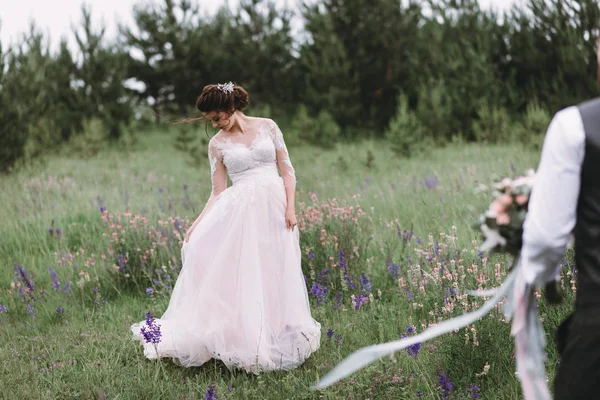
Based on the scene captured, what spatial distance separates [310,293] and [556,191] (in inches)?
154

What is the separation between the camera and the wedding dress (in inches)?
163

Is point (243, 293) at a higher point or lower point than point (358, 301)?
higher

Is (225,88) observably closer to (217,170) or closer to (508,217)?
(217,170)

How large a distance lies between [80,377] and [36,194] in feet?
21.6

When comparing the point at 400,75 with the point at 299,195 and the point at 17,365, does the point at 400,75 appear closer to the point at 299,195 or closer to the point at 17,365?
the point at 299,195

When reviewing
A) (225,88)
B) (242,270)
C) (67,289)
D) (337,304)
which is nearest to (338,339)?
(337,304)

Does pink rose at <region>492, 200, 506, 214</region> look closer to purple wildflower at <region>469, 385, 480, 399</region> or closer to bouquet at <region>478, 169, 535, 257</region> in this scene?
bouquet at <region>478, 169, 535, 257</region>

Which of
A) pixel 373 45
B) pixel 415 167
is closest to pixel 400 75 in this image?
pixel 373 45

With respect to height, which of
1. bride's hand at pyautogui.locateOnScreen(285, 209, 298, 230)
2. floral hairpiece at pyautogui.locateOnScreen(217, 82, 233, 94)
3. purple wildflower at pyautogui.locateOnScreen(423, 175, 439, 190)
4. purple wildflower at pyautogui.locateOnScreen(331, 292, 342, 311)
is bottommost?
purple wildflower at pyautogui.locateOnScreen(423, 175, 439, 190)

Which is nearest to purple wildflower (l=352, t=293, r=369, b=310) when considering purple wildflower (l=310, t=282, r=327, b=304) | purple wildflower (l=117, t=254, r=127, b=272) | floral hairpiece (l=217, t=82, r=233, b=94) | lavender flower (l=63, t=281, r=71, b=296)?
purple wildflower (l=310, t=282, r=327, b=304)

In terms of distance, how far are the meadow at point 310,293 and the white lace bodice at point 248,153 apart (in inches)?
43.6

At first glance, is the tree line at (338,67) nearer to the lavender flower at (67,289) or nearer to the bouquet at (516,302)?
the lavender flower at (67,289)

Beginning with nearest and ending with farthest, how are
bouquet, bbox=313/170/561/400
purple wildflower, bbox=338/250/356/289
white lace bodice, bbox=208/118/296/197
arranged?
bouquet, bbox=313/170/561/400 < white lace bodice, bbox=208/118/296/197 < purple wildflower, bbox=338/250/356/289

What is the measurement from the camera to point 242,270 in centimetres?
420
